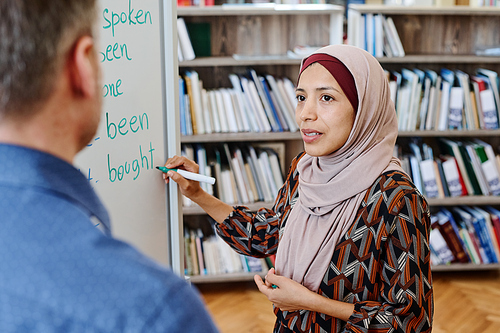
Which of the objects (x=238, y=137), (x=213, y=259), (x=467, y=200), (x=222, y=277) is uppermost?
(x=238, y=137)

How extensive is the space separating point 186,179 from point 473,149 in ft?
7.26

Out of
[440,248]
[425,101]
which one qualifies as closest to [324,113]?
[425,101]

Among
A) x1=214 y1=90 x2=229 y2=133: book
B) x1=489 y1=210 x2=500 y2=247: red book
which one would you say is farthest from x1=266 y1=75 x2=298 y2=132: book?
x1=489 y1=210 x2=500 y2=247: red book

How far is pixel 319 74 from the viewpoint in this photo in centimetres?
121

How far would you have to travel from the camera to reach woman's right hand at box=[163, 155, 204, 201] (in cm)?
125

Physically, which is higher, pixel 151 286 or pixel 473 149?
pixel 151 286

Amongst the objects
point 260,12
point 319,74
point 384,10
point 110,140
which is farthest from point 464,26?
point 110,140

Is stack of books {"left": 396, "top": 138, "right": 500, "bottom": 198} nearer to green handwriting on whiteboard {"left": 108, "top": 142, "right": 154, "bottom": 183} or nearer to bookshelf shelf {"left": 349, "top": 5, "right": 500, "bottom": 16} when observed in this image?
bookshelf shelf {"left": 349, "top": 5, "right": 500, "bottom": 16}

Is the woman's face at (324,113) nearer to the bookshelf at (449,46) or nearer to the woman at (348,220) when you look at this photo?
the woman at (348,220)

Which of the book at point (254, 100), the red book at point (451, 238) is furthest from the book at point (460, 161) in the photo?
the book at point (254, 100)

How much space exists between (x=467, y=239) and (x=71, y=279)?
9.75 ft

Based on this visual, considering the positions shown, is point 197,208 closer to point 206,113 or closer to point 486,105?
point 206,113

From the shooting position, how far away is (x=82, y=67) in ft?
1.49

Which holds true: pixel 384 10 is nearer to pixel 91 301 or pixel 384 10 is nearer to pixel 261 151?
pixel 261 151
